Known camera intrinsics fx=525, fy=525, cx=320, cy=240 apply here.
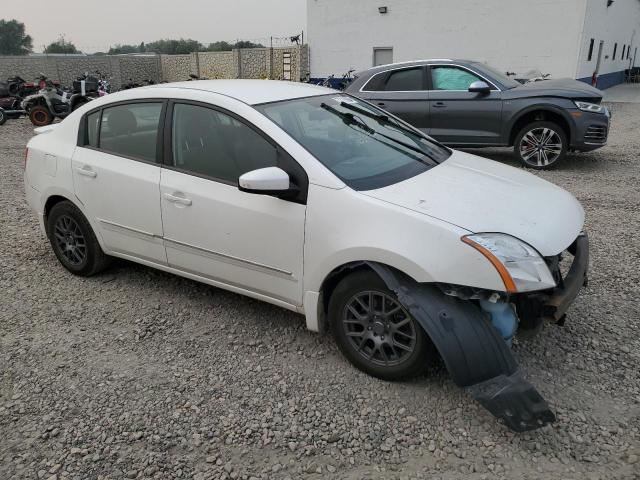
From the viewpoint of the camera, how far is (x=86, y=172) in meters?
4.02

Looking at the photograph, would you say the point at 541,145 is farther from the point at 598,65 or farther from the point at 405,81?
the point at 598,65

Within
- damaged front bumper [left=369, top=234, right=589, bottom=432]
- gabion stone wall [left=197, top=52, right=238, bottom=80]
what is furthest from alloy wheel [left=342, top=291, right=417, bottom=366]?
gabion stone wall [left=197, top=52, right=238, bottom=80]

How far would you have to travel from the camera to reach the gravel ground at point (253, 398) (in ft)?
8.14

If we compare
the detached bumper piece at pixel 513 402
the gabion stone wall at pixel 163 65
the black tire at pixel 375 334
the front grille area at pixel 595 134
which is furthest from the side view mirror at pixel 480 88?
the gabion stone wall at pixel 163 65

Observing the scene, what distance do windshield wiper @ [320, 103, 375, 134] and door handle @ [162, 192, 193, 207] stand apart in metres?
1.18

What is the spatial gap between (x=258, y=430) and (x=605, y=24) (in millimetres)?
24569

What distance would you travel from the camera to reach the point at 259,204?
3.17m

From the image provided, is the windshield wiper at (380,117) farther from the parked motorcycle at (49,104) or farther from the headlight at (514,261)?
the parked motorcycle at (49,104)

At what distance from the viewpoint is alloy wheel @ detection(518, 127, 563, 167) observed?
316 inches

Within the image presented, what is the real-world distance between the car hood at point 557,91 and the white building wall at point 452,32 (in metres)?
11.3

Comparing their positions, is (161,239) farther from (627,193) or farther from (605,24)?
(605,24)

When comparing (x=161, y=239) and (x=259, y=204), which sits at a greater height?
(x=259, y=204)

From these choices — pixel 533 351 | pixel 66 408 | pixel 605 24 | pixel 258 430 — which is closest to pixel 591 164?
pixel 533 351

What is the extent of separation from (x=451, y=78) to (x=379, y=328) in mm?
6648
